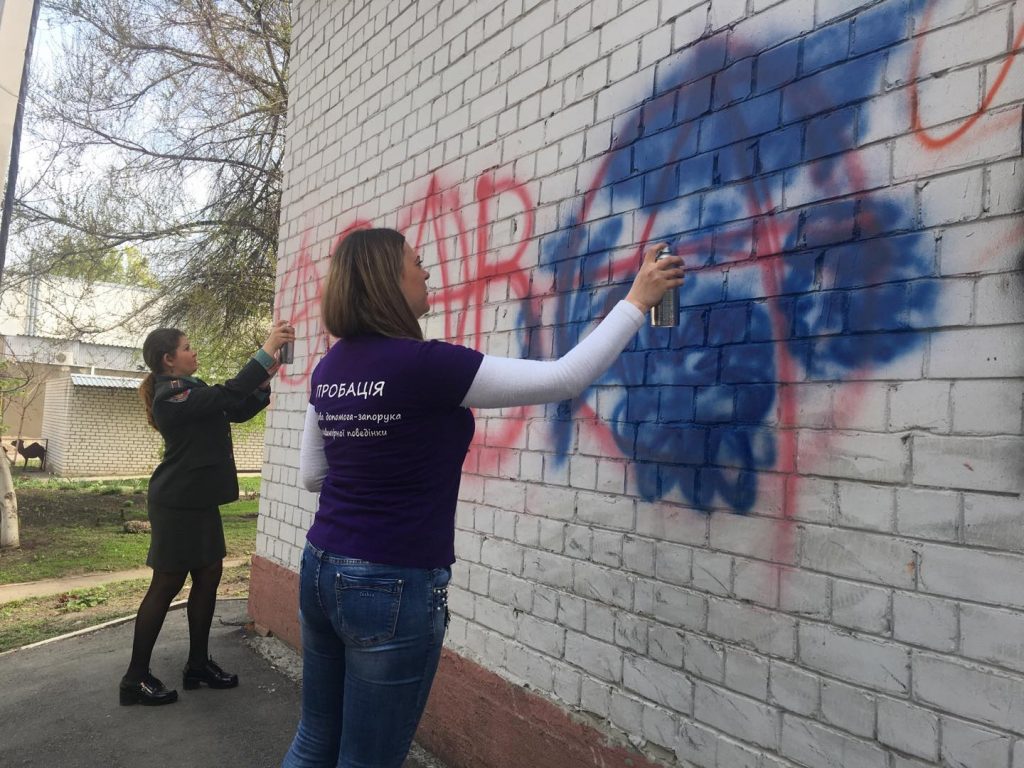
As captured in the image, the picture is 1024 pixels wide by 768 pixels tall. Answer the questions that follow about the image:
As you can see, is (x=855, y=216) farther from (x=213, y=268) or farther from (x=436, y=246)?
(x=213, y=268)

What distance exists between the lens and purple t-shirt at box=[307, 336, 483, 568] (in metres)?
1.76

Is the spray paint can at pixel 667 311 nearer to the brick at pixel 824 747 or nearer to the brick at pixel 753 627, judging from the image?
the brick at pixel 753 627

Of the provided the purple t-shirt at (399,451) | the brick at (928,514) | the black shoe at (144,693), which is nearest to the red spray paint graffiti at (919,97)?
the brick at (928,514)

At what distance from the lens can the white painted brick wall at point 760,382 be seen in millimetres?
1634

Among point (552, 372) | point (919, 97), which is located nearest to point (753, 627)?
point (552, 372)

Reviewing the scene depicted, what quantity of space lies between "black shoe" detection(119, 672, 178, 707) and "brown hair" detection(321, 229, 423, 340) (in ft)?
9.18

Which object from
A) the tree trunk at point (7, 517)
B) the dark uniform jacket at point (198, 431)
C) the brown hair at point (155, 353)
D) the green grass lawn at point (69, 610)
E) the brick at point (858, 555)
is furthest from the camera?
the tree trunk at point (7, 517)

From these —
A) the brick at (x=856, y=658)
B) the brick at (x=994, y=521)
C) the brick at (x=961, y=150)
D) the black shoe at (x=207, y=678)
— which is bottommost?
the black shoe at (x=207, y=678)

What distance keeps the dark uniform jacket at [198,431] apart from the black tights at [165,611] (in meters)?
0.38

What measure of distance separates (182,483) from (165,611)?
0.65m

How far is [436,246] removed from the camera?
140 inches

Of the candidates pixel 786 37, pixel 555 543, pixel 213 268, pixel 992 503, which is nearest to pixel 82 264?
pixel 213 268

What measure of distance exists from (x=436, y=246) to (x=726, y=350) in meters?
1.80

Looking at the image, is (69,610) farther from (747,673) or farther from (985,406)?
(985,406)
